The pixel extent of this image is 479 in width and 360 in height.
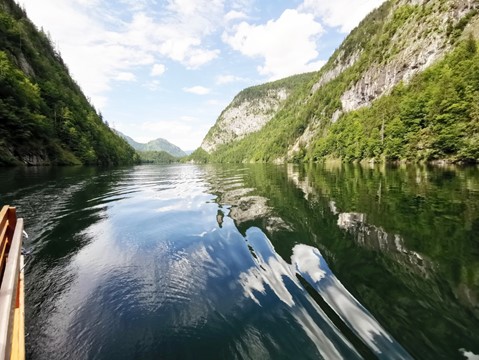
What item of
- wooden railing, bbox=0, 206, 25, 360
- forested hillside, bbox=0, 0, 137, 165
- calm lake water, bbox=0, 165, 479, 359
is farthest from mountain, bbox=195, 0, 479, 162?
forested hillside, bbox=0, 0, 137, 165

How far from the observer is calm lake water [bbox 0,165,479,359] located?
13.6 feet

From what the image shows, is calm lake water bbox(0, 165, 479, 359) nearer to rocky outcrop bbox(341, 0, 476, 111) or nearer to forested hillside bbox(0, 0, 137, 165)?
forested hillside bbox(0, 0, 137, 165)

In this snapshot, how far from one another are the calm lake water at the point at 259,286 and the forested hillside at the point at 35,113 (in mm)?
46697

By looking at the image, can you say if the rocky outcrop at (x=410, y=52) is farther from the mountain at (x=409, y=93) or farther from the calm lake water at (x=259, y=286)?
the calm lake water at (x=259, y=286)

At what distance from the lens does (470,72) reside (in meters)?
46.4

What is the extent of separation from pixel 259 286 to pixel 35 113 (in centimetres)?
6532

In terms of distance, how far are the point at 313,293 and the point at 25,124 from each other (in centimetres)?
5854

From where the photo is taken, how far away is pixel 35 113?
54750 millimetres

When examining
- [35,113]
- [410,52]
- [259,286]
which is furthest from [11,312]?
[410,52]

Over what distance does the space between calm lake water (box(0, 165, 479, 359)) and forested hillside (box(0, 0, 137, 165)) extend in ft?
153

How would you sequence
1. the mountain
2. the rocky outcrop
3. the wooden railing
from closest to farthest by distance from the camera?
the wooden railing, the mountain, the rocky outcrop

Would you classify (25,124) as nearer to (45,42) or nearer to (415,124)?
(415,124)

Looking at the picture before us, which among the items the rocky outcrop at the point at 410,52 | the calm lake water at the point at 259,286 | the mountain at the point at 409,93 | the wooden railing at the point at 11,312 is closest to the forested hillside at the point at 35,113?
the calm lake water at the point at 259,286

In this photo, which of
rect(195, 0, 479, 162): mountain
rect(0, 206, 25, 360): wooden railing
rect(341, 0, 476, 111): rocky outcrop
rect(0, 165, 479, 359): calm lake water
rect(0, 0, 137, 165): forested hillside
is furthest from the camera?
rect(341, 0, 476, 111): rocky outcrop
